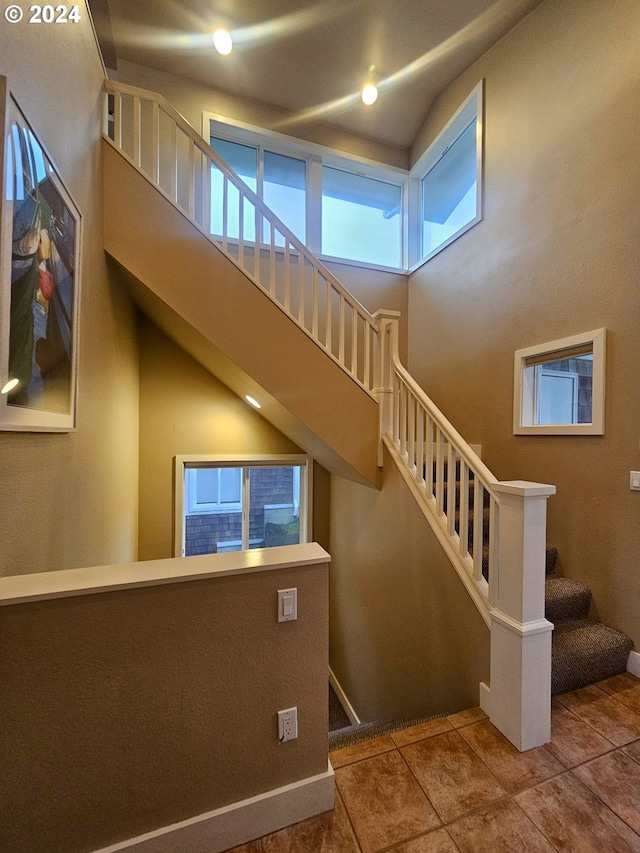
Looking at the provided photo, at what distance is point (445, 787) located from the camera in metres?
1.38

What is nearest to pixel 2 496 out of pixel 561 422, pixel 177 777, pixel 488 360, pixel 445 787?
pixel 177 777

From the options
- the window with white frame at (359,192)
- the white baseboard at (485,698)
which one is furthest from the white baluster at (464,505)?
the window with white frame at (359,192)

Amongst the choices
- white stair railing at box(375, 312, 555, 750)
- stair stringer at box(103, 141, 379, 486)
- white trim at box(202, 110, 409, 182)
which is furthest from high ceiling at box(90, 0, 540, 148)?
white stair railing at box(375, 312, 555, 750)

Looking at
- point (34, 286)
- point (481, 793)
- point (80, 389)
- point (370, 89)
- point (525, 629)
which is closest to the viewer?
point (34, 286)

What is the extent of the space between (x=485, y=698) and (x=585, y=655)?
0.64 meters

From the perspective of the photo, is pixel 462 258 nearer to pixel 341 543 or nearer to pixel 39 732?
pixel 341 543

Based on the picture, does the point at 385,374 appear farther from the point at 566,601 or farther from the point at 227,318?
the point at 566,601

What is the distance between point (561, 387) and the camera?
253 centimetres

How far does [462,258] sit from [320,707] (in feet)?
12.2

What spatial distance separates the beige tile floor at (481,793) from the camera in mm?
1197

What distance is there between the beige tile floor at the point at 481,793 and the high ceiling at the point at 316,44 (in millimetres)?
4749

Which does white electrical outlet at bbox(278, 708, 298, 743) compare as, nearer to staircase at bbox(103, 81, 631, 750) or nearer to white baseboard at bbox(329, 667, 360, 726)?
staircase at bbox(103, 81, 631, 750)

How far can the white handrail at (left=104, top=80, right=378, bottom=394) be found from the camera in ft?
7.66

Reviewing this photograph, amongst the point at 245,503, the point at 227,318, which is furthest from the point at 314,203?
the point at 245,503
